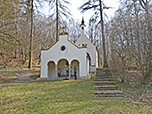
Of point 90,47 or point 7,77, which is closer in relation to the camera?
point 7,77

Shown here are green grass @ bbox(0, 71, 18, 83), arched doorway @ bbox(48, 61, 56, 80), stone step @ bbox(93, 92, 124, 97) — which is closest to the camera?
stone step @ bbox(93, 92, 124, 97)

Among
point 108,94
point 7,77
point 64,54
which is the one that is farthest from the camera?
point 64,54

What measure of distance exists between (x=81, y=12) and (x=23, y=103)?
53.9ft

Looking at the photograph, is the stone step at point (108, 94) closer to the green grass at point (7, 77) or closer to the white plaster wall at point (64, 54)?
the white plaster wall at point (64, 54)

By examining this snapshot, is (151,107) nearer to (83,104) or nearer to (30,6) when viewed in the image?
(83,104)

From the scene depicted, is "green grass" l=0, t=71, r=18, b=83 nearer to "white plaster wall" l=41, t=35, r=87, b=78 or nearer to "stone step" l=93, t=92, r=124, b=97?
"white plaster wall" l=41, t=35, r=87, b=78

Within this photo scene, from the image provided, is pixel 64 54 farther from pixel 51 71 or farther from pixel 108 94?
pixel 108 94

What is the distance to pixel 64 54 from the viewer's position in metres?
14.3

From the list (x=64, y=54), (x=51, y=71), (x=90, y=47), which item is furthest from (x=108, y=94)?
(x=90, y=47)

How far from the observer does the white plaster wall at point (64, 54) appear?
1389 centimetres

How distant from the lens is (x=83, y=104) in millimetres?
5926

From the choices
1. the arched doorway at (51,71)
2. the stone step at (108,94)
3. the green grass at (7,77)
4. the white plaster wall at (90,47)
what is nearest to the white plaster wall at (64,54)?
the arched doorway at (51,71)

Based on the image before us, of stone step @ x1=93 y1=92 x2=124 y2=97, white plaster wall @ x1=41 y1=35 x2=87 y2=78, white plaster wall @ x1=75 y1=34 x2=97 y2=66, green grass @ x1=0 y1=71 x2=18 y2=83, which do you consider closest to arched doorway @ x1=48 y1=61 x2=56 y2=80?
white plaster wall @ x1=41 y1=35 x2=87 y2=78

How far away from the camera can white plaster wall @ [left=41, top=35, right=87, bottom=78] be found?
45.6 ft
